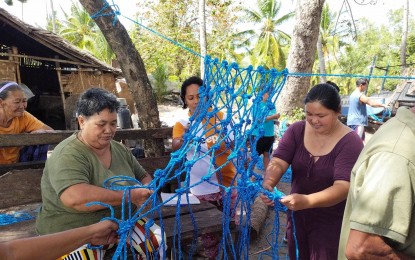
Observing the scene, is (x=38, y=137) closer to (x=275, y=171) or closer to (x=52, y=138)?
(x=52, y=138)

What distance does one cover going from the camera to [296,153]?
195 cm

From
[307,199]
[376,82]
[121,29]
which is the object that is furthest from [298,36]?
[376,82]

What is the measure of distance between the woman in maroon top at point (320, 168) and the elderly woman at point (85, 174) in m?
0.87

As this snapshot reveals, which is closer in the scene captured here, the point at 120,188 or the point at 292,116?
the point at 120,188

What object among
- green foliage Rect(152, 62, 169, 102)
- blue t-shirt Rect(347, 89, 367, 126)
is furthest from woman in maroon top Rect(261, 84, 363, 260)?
green foliage Rect(152, 62, 169, 102)

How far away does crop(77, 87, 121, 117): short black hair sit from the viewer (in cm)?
170

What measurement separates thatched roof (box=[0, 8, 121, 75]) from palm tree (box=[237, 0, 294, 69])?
13.7 m

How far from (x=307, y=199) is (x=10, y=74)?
322 inches

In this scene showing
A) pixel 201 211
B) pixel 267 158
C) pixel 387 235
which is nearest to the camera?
pixel 387 235

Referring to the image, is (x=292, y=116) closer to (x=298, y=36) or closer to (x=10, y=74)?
(x=298, y=36)

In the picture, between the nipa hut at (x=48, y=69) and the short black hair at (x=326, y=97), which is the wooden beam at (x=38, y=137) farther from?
the nipa hut at (x=48, y=69)

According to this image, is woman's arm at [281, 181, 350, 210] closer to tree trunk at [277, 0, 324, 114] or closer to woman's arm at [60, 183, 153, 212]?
woman's arm at [60, 183, 153, 212]

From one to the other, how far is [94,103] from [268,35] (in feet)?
68.9

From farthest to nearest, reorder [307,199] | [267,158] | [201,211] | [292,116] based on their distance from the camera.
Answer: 1. [292,116]
2. [267,158]
3. [201,211]
4. [307,199]
